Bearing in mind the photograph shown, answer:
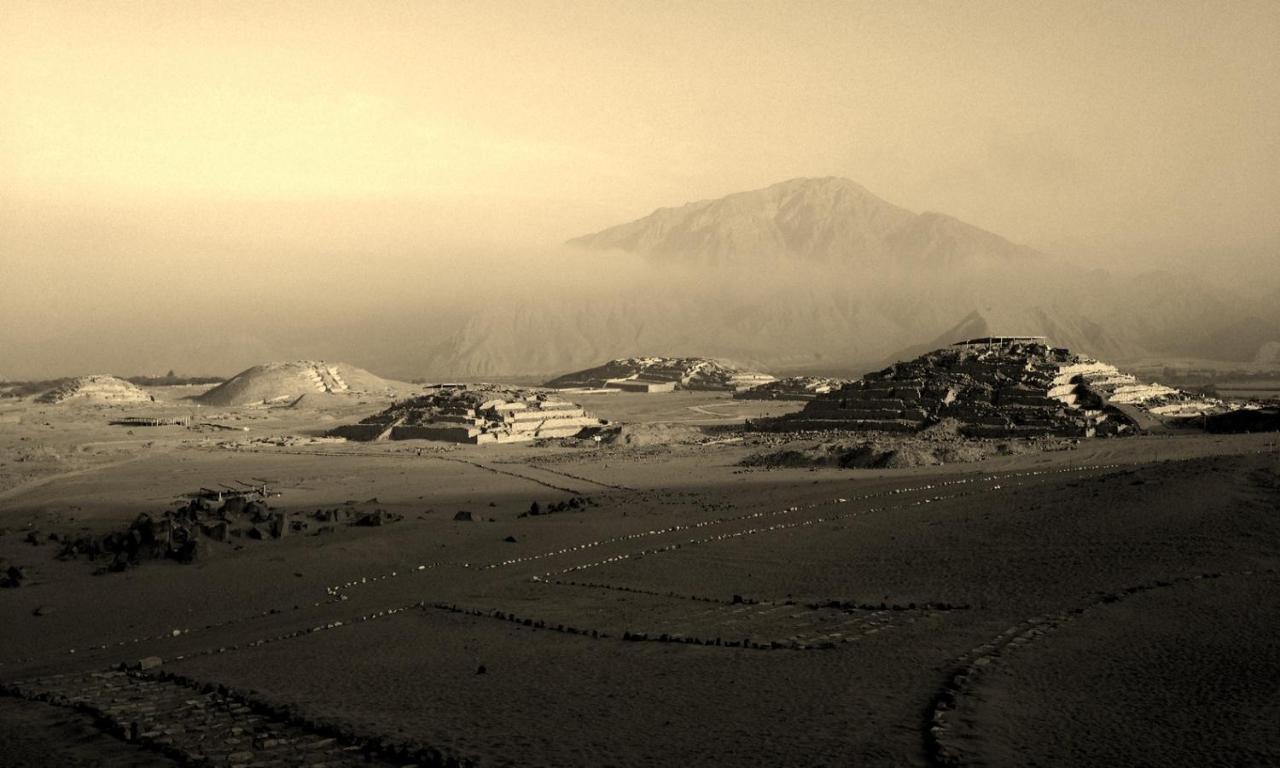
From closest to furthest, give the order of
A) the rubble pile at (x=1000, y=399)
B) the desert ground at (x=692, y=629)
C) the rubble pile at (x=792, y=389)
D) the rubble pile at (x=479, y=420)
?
the desert ground at (x=692, y=629), the rubble pile at (x=1000, y=399), the rubble pile at (x=479, y=420), the rubble pile at (x=792, y=389)

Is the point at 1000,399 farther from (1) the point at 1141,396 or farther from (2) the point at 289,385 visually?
(2) the point at 289,385

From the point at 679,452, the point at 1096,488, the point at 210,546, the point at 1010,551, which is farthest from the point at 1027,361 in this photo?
the point at 210,546

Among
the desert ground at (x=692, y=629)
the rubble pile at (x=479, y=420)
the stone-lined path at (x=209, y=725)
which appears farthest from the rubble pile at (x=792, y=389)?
the stone-lined path at (x=209, y=725)

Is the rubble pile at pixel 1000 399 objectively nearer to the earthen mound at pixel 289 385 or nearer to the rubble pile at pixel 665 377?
the rubble pile at pixel 665 377

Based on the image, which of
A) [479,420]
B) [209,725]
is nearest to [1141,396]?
[479,420]

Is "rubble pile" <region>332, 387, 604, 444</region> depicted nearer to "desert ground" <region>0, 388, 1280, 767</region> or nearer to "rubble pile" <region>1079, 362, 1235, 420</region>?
"desert ground" <region>0, 388, 1280, 767</region>

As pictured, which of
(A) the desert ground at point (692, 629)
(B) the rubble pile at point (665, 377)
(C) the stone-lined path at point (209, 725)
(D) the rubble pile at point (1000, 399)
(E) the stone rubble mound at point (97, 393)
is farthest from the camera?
(B) the rubble pile at point (665, 377)

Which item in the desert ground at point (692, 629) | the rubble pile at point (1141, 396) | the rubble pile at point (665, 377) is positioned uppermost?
the rubble pile at point (665, 377)
